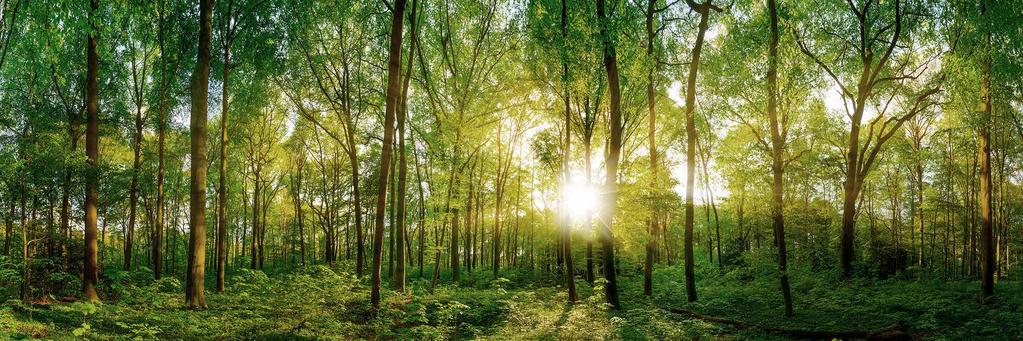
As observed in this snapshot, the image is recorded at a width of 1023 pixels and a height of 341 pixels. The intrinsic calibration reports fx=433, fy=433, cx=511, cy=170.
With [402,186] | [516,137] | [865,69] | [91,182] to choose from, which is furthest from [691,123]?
[91,182]

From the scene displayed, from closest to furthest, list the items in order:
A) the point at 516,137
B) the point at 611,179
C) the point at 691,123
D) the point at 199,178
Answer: the point at 199,178 < the point at 611,179 < the point at 691,123 < the point at 516,137

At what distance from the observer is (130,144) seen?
79.0 feet

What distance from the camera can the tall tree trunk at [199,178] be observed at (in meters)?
10.2

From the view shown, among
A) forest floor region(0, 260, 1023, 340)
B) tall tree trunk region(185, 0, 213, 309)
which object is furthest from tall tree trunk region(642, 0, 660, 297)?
tall tree trunk region(185, 0, 213, 309)

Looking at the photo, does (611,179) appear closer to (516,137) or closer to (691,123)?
(691,123)

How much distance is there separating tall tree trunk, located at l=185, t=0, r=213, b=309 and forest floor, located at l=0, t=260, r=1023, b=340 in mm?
723

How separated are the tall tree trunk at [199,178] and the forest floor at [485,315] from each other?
723 millimetres

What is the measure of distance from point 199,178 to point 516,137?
1777cm

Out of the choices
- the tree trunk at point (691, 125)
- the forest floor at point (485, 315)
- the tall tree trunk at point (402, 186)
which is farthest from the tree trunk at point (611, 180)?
the tall tree trunk at point (402, 186)

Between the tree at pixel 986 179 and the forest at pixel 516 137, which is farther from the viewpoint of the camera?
the tree at pixel 986 179

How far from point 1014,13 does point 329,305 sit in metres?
15.9

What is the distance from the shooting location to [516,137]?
85.9 ft

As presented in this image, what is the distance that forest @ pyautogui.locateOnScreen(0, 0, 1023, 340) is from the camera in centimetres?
998

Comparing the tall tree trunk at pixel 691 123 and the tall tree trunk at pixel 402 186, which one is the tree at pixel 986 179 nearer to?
the tall tree trunk at pixel 691 123
